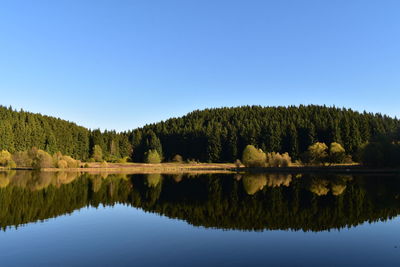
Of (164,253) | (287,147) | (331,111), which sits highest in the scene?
(331,111)

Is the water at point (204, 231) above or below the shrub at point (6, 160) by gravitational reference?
below

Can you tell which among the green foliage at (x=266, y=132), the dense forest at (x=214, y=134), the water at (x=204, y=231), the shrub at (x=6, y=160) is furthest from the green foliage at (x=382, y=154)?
the shrub at (x=6, y=160)

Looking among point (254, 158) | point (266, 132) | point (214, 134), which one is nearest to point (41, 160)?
point (254, 158)

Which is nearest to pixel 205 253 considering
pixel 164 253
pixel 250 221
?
pixel 164 253

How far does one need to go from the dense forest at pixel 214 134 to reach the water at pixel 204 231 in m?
101

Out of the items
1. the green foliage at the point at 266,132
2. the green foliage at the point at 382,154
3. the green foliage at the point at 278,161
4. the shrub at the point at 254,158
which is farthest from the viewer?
the green foliage at the point at 266,132

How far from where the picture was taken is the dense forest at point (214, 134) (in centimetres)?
13575

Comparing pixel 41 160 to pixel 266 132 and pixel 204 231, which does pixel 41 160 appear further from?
pixel 204 231

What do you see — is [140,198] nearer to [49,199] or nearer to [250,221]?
[49,199]

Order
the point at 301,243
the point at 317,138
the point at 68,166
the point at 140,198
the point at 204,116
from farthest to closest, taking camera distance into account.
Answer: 1. the point at 204,116
2. the point at 317,138
3. the point at 68,166
4. the point at 140,198
5. the point at 301,243

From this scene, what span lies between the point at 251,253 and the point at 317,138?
12942 centimetres

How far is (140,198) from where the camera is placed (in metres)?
39.5

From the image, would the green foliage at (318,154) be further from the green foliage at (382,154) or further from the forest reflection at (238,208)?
the forest reflection at (238,208)

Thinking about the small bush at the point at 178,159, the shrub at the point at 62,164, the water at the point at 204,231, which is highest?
the small bush at the point at 178,159
